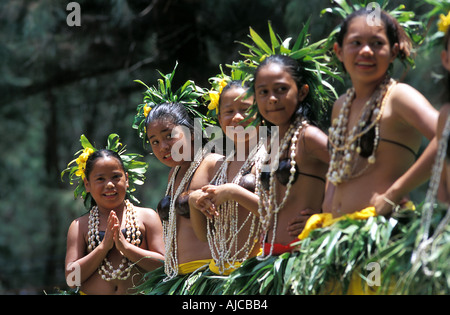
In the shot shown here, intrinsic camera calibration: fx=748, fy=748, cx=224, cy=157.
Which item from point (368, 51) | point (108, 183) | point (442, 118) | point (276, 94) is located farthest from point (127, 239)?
point (442, 118)

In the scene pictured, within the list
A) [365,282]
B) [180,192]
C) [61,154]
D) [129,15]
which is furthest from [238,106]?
[61,154]

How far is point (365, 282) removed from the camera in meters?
2.62

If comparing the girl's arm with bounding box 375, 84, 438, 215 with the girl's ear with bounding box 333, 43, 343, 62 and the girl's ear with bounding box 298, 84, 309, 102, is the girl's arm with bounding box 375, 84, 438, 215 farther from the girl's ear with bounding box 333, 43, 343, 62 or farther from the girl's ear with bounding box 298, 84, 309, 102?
the girl's ear with bounding box 298, 84, 309, 102

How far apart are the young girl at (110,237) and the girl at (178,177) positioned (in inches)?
8.8

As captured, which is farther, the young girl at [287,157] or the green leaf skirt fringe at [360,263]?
the young girl at [287,157]

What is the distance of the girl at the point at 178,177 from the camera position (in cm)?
375

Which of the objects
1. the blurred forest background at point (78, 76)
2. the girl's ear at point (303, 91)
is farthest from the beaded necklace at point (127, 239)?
the blurred forest background at point (78, 76)

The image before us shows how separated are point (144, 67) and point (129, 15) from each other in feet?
1.84

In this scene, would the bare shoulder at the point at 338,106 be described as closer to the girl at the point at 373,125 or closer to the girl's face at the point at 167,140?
the girl at the point at 373,125

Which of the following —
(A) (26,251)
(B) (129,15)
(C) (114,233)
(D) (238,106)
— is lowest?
(A) (26,251)

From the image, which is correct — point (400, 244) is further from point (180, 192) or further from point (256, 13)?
point (256, 13)

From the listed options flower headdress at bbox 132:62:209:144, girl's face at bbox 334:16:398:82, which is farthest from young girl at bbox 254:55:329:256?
flower headdress at bbox 132:62:209:144

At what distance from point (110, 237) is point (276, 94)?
4.32ft

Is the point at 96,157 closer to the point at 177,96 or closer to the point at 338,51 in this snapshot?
the point at 177,96
